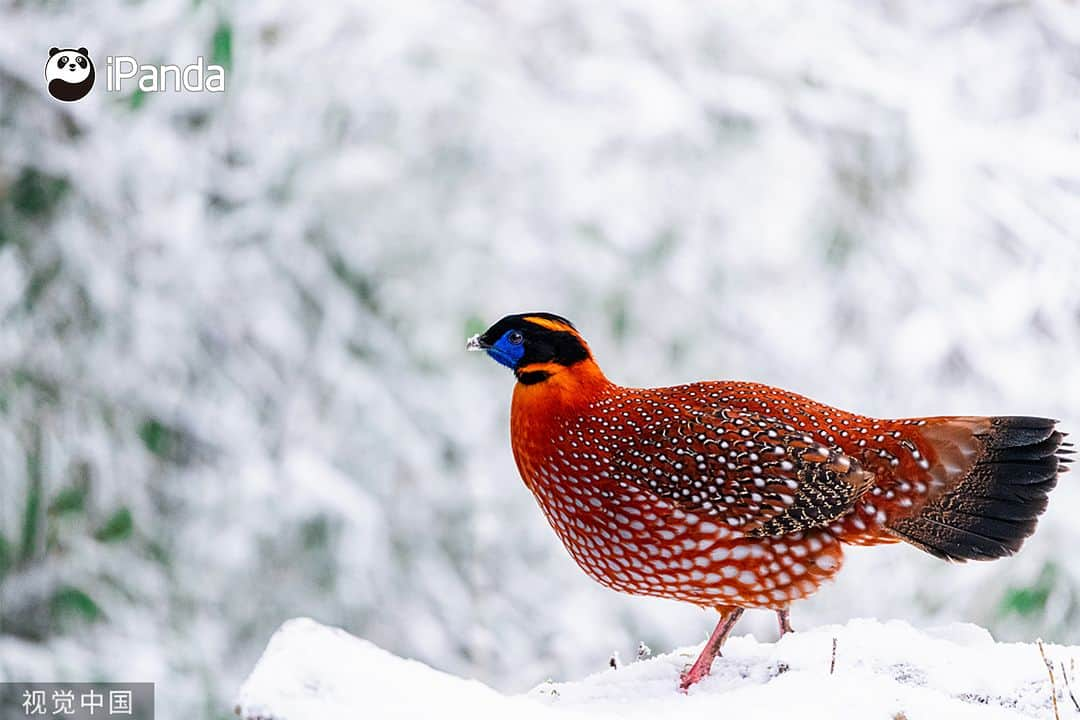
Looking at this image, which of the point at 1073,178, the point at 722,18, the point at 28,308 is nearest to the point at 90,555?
the point at 28,308

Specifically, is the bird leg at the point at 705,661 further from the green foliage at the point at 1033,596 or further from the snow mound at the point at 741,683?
the green foliage at the point at 1033,596

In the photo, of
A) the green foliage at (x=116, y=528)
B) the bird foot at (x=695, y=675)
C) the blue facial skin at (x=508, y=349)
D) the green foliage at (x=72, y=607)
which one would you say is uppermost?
the blue facial skin at (x=508, y=349)

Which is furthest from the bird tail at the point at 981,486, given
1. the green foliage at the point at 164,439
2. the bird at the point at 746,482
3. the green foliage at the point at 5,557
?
the green foliage at the point at 5,557

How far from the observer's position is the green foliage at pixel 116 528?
19.2ft

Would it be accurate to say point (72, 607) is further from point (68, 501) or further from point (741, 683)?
point (741, 683)

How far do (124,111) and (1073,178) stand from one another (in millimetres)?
4453

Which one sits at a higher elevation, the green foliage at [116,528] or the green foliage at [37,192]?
the green foliage at [37,192]

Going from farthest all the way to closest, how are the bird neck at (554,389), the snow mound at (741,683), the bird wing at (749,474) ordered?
1. the bird neck at (554,389)
2. the bird wing at (749,474)
3. the snow mound at (741,683)

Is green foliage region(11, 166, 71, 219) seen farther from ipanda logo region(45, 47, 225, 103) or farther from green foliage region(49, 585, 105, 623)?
green foliage region(49, 585, 105, 623)

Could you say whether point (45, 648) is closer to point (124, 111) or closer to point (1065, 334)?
point (124, 111)

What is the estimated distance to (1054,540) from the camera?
5.90 meters

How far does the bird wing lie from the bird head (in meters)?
0.31

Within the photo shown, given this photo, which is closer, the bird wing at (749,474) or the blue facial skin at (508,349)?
the bird wing at (749,474)

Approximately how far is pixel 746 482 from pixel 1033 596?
3229mm
